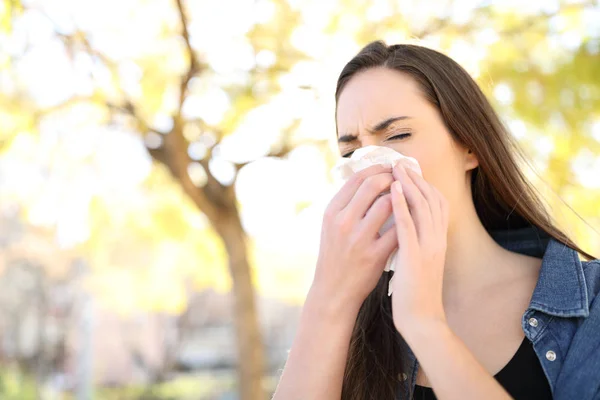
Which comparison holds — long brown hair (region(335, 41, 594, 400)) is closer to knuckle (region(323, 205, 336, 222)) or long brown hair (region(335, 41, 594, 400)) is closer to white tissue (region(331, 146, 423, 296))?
white tissue (region(331, 146, 423, 296))

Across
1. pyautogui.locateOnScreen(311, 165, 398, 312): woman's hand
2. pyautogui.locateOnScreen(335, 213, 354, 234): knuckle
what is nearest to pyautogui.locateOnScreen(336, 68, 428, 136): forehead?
pyautogui.locateOnScreen(311, 165, 398, 312): woman's hand

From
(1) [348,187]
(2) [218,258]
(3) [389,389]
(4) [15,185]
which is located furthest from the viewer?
(2) [218,258]

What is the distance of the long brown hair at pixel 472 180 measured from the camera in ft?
7.24

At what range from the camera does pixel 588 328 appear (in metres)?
1.87

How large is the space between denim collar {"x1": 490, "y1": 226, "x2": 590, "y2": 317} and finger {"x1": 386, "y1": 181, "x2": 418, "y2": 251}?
483 millimetres

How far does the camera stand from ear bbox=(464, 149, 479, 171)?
2277mm

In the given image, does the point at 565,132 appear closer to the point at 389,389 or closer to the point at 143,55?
the point at 143,55

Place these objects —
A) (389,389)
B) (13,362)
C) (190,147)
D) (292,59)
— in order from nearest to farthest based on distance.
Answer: (389,389) < (292,59) < (190,147) < (13,362)

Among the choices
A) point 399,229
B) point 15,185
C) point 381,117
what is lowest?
point 399,229

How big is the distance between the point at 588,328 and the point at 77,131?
223 inches

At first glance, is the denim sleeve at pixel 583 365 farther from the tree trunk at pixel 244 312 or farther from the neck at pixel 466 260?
the tree trunk at pixel 244 312

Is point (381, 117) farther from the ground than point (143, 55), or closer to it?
closer to it

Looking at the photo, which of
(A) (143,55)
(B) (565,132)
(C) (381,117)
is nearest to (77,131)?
(A) (143,55)

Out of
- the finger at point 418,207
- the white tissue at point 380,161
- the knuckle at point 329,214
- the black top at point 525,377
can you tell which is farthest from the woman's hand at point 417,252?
the black top at point 525,377
